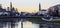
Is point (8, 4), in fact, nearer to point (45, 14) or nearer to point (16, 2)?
point (16, 2)

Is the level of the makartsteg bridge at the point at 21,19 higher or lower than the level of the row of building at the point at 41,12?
lower

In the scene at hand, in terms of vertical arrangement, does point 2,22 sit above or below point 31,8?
below

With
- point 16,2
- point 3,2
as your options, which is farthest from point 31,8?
point 3,2

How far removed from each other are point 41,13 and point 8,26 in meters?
0.37

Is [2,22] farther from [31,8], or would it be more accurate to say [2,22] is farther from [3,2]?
[31,8]

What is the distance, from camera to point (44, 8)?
1.05 m

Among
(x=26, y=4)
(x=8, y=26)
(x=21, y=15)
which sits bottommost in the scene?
(x=8, y=26)

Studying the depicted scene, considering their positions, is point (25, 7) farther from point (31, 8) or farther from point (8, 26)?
point (8, 26)

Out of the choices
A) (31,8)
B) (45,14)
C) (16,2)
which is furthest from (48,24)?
(16,2)

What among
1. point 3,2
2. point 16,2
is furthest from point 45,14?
point 3,2

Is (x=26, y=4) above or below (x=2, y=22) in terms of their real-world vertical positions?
above

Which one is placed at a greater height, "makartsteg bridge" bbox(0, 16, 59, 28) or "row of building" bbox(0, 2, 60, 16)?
"row of building" bbox(0, 2, 60, 16)

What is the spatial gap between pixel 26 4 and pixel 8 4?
19 cm

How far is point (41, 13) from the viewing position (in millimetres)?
1059
